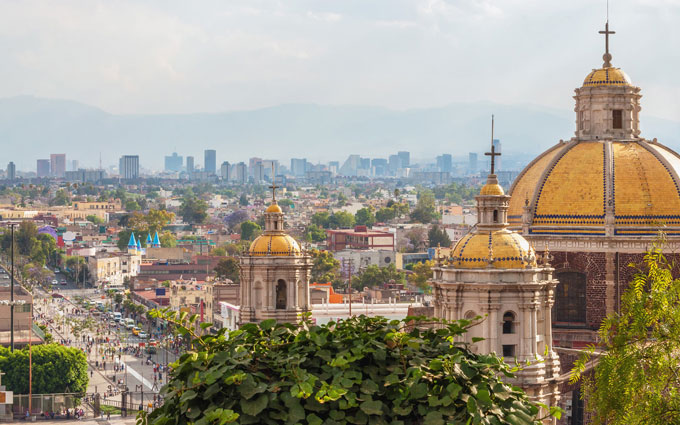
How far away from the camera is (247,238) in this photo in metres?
194

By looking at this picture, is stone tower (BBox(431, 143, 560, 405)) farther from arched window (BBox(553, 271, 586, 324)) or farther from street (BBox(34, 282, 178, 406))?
street (BBox(34, 282, 178, 406))

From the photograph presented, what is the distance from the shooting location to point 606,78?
4338cm

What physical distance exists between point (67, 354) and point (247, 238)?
121373 mm

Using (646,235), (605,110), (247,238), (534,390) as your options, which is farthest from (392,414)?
(247,238)

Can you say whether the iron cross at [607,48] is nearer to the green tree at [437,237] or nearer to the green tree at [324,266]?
the green tree at [324,266]

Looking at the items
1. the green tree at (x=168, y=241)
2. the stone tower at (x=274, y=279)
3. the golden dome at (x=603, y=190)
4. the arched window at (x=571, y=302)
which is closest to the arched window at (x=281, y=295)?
the stone tower at (x=274, y=279)

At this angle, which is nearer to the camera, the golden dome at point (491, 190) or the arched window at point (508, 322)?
the arched window at point (508, 322)

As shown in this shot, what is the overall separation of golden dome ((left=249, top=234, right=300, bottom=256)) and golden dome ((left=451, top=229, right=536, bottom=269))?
20.3m

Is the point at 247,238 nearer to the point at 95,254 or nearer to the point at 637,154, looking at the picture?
the point at 95,254

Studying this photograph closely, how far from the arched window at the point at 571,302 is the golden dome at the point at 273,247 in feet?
41.8

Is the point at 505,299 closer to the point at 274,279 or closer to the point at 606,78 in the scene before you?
the point at 606,78

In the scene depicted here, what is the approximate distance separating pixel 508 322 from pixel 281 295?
21457 millimetres

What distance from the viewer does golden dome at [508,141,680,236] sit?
40656 millimetres

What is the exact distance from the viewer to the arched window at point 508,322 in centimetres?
3039
